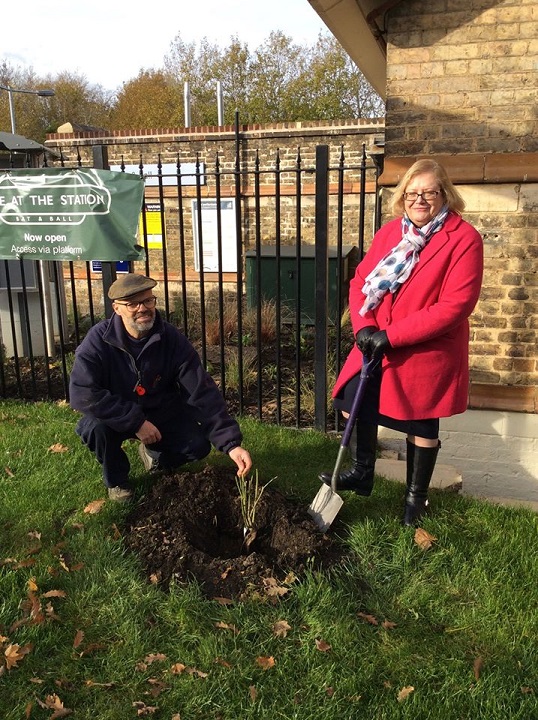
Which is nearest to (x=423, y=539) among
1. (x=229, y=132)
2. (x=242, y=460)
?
(x=242, y=460)

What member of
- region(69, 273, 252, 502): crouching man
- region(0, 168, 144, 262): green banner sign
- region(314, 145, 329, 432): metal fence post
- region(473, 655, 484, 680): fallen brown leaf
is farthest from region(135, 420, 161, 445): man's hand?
region(473, 655, 484, 680): fallen brown leaf

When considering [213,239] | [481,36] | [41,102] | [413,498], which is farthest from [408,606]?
[41,102]

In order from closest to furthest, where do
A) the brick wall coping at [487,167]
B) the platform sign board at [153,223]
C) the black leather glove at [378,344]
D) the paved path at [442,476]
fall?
the black leather glove at [378,344] → the paved path at [442,476] → the brick wall coping at [487,167] → the platform sign board at [153,223]

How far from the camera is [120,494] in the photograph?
3525 mm

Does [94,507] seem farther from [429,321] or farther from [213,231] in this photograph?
[213,231]

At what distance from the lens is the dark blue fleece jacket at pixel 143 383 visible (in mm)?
3320

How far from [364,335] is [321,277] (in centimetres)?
166

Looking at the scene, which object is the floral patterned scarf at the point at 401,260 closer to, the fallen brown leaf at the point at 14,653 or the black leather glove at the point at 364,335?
the black leather glove at the point at 364,335

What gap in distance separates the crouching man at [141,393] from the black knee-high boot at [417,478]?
93 cm

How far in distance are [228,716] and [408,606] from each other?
97 centimetres

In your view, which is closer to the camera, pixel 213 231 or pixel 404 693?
pixel 404 693

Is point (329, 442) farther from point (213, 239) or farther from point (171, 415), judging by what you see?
→ point (213, 239)

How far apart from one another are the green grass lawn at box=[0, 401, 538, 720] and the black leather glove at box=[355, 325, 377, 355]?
38.6 inches

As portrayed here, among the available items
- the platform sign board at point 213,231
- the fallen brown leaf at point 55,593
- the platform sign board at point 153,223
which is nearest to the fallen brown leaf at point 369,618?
the fallen brown leaf at point 55,593
